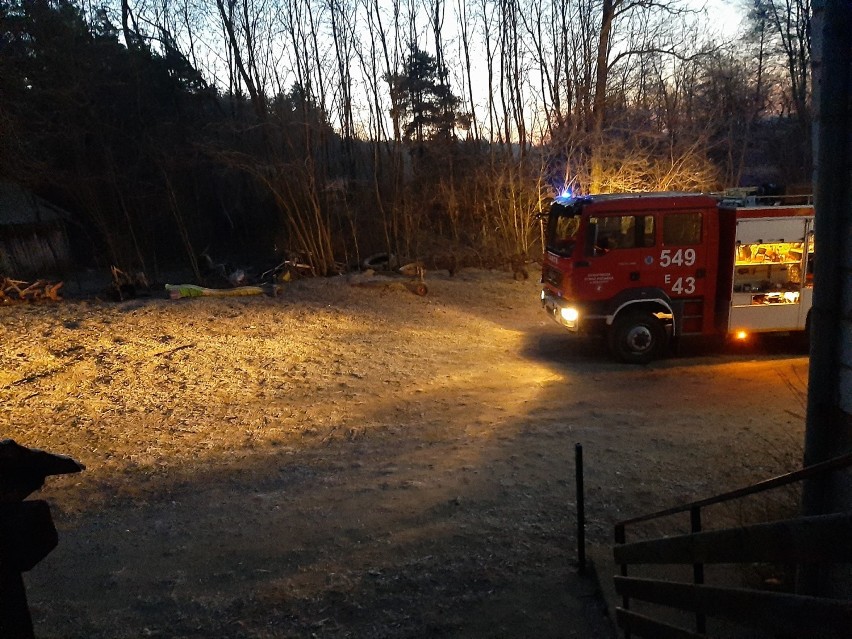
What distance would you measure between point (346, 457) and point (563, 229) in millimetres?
6215

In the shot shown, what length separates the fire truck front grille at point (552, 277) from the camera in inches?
435

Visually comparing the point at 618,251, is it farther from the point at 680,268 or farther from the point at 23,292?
the point at 23,292

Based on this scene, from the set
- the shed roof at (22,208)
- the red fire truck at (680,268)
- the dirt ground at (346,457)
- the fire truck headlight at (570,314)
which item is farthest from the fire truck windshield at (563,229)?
the shed roof at (22,208)

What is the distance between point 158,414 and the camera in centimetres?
870

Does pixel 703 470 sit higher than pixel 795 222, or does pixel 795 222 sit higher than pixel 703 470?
pixel 795 222

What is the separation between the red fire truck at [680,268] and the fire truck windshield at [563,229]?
0.12 ft

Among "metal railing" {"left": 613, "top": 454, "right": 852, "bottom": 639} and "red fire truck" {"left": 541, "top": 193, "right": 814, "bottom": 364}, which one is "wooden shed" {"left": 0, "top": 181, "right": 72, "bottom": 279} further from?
"metal railing" {"left": 613, "top": 454, "right": 852, "bottom": 639}

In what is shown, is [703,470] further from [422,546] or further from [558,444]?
[422,546]

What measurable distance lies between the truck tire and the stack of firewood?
45.4 ft

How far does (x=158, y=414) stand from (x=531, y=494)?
18.8 ft

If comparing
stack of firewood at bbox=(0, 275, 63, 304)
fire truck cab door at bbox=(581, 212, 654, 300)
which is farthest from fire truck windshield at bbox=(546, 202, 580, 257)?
stack of firewood at bbox=(0, 275, 63, 304)

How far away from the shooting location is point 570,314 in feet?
35.2

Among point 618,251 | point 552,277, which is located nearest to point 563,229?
point 552,277

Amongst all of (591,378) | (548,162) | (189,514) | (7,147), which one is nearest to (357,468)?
(189,514)
